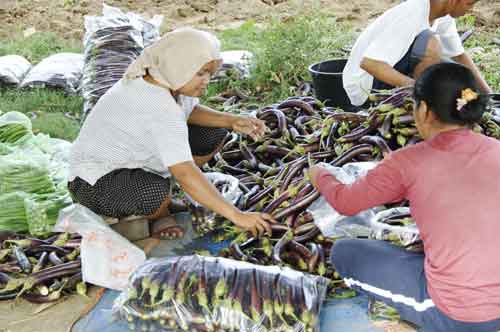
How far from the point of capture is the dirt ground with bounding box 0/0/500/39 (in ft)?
29.5

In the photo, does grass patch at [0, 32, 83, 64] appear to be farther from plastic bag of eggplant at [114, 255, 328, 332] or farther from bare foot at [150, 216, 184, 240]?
plastic bag of eggplant at [114, 255, 328, 332]

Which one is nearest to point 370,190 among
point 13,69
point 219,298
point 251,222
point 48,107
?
point 251,222

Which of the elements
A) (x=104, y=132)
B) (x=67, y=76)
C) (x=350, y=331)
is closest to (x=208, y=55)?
(x=104, y=132)

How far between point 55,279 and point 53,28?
268 inches

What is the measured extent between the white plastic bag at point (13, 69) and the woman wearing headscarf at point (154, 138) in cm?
321

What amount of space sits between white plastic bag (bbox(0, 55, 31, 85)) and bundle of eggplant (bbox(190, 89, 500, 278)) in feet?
9.80

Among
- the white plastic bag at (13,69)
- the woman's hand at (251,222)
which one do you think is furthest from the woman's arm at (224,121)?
the white plastic bag at (13,69)

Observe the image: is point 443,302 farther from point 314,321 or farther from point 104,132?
point 104,132

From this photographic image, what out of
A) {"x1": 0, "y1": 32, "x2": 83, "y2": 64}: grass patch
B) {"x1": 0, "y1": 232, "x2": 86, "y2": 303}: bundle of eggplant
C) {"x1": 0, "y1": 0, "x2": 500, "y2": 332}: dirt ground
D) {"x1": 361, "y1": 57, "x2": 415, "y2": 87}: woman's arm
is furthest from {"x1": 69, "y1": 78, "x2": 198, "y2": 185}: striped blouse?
{"x1": 0, "y1": 0, "x2": 500, "y2": 332}: dirt ground

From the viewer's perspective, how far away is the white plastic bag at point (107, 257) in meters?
3.03

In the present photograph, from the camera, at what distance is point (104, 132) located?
10.6ft

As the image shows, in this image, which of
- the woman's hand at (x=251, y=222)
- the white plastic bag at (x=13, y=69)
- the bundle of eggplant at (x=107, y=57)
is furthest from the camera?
the white plastic bag at (x=13, y=69)

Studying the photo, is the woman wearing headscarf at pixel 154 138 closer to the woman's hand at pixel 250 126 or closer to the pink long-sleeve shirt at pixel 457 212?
the woman's hand at pixel 250 126

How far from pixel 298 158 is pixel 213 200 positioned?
911mm
